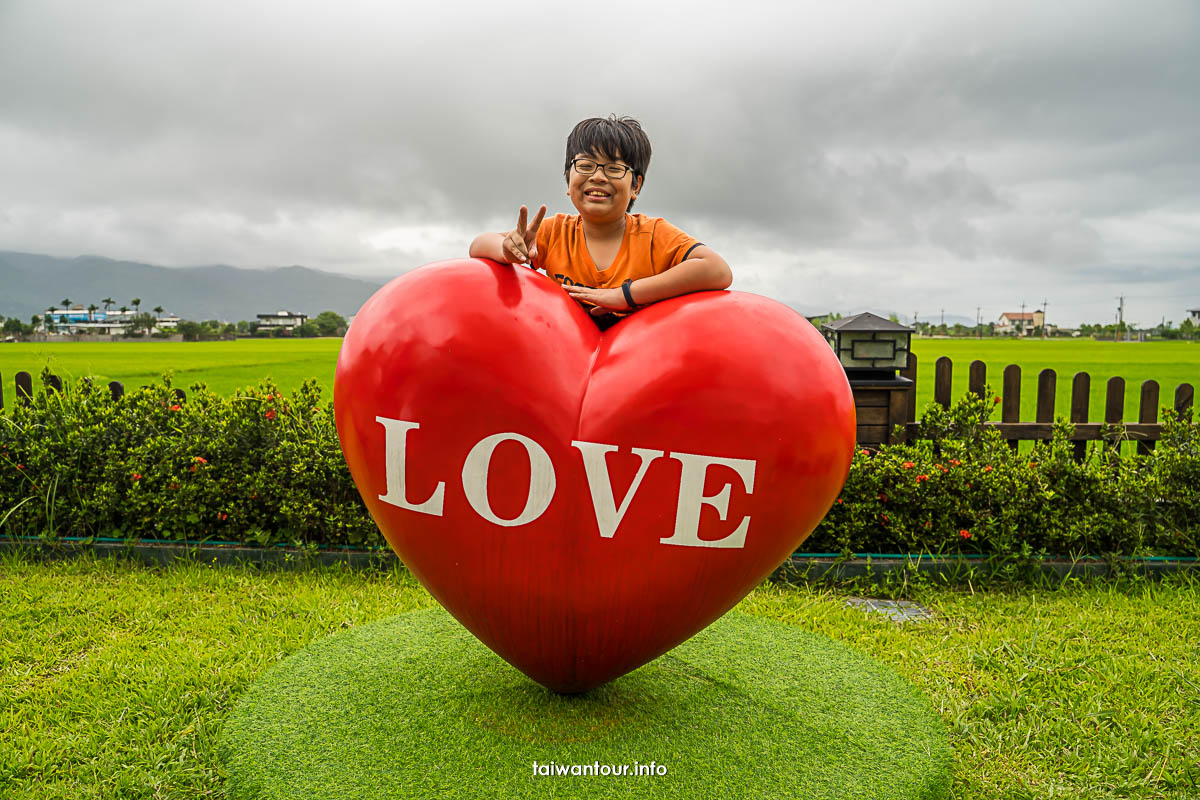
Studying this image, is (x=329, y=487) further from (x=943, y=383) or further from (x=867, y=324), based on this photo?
(x=943, y=383)

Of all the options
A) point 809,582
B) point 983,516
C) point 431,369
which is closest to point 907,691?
point 809,582

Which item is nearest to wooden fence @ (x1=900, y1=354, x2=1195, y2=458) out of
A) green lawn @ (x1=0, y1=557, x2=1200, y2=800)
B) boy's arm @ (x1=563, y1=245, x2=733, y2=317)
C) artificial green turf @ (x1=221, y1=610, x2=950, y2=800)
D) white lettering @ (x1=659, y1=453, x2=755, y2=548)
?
green lawn @ (x1=0, y1=557, x2=1200, y2=800)

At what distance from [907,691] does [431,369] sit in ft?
8.24

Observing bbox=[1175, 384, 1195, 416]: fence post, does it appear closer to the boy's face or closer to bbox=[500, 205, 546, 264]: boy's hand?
the boy's face

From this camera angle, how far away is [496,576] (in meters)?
2.56

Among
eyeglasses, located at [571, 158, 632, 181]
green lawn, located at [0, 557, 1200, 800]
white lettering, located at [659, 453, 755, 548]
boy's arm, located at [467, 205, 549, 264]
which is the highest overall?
eyeglasses, located at [571, 158, 632, 181]

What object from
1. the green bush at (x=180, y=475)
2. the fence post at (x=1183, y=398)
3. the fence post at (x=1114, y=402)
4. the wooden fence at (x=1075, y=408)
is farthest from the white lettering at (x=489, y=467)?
the fence post at (x=1183, y=398)

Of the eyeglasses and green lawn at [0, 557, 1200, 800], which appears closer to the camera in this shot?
the eyeglasses

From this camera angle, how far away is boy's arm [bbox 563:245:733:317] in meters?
2.65

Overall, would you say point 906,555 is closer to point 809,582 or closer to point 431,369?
point 809,582

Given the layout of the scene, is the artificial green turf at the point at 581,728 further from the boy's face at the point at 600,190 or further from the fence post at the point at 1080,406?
the fence post at the point at 1080,406

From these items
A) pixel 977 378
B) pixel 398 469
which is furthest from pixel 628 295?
pixel 977 378

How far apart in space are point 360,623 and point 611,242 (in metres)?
2.52

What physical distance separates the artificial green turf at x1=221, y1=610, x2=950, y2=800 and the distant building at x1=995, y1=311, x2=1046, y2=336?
4146 inches
